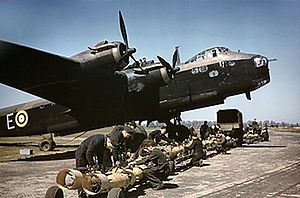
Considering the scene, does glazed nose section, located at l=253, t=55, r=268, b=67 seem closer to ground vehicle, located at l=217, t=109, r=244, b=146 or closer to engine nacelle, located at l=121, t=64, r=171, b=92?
engine nacelle, located at l=121, t=64, r=171, b=92

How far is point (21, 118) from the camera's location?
1902cm

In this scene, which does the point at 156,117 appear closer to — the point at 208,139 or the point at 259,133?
the point at 208,139

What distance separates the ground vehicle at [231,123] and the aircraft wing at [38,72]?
45.6ft

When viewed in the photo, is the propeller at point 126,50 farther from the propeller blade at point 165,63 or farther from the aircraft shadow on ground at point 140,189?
the aircraft shadow on ground at point 140,189

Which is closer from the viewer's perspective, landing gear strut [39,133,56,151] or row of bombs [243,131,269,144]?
landing gear strut [39,133,56,151]

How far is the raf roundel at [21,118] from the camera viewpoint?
742 inches

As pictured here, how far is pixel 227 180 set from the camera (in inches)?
432

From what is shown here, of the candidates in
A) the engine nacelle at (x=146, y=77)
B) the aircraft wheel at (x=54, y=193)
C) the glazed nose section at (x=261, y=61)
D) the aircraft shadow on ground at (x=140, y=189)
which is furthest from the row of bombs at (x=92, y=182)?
the glazed nose section at (x=261, y=61)

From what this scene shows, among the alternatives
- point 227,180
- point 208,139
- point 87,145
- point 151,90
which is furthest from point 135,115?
point 87,145

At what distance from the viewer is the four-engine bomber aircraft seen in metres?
14.5

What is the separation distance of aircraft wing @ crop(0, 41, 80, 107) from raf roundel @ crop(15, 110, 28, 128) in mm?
3388

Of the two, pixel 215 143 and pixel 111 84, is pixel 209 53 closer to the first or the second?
pixel 215 143

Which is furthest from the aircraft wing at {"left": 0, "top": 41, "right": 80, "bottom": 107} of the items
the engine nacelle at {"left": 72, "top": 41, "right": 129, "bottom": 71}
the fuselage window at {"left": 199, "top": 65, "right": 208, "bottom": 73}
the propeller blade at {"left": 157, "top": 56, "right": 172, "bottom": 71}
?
the fuselage window at {"left": 199, "top": 65, "right": 208, "bottom": 73}

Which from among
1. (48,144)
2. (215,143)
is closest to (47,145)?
(48,144)
